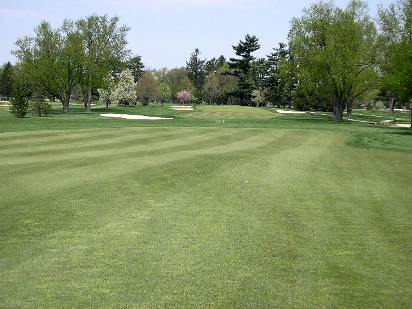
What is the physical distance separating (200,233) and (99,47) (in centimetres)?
7353

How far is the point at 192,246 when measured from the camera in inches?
303

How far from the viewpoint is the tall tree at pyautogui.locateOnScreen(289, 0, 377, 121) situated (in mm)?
56531

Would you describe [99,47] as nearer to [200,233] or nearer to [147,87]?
[147,87]

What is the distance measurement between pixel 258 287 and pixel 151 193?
5.85 meters

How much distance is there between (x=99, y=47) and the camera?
76.7 meters

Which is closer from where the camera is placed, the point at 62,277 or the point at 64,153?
the point at 62,277

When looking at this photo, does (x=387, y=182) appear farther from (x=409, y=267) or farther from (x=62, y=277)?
(x=62, y=277)

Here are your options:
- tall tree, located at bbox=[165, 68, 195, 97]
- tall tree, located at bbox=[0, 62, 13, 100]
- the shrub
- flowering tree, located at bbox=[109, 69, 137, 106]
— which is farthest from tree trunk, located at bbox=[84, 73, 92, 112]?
tall tree, located at bbox=[165, 68, 195, 97]

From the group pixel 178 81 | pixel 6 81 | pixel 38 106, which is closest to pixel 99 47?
pixel 38 106

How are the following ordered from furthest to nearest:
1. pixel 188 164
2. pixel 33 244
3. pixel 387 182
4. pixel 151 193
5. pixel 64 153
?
pixel 64 153 → pixel 188 164 → pixel 387 182 → pixel 151 193 → pixel 33 244

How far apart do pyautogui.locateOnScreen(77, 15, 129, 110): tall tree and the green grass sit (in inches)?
2409

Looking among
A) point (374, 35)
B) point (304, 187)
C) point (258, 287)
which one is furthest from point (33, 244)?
point (374, 35)

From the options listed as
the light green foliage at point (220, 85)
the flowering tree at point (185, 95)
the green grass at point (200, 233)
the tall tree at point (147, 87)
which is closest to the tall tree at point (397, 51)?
the green grass at point (200, 233)

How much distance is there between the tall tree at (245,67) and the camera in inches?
4759
